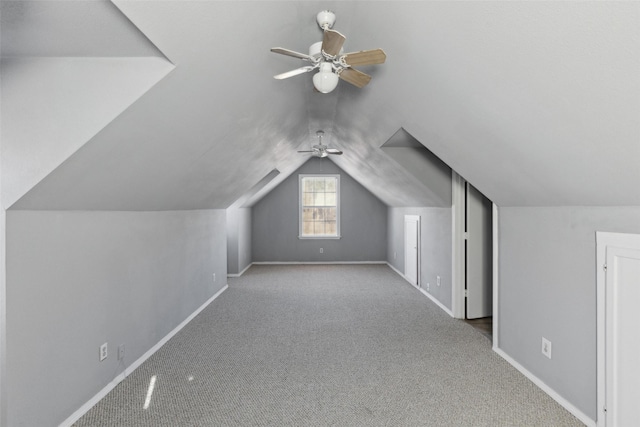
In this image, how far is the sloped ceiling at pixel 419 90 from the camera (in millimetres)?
1592

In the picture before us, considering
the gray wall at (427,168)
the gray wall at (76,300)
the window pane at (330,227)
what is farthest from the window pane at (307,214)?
the gray wall at (76,300)

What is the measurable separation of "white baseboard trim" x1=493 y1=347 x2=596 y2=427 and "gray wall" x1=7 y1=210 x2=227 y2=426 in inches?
126

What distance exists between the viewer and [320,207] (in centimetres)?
955

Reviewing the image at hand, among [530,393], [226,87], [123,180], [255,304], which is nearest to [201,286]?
[255,304]

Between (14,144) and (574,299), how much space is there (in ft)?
11.2

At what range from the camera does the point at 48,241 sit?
2279 millimetres

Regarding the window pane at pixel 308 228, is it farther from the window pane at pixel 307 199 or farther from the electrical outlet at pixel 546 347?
the electrical outlet at pixel 546 347

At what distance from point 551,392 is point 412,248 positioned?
420 centimetres

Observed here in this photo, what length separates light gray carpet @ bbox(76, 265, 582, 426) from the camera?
2525 millimetres

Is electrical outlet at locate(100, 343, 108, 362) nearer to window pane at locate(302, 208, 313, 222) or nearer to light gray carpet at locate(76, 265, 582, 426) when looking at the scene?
light gray carpet at locate(76, 265, 582, 426)

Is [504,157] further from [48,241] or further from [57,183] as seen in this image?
[48,241]

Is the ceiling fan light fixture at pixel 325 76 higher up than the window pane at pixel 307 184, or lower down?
higher up

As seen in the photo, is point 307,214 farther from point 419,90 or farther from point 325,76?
point 325,76

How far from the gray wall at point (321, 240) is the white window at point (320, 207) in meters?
0.12
